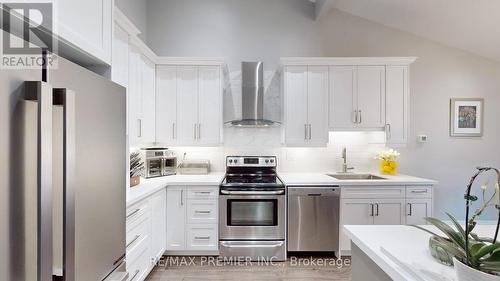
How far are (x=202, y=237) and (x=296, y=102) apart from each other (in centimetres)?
207

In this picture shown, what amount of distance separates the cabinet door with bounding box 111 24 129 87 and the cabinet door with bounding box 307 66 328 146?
215 centimetres

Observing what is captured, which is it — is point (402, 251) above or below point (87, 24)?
below

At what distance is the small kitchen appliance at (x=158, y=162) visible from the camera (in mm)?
2854

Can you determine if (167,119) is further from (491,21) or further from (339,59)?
(491,21)

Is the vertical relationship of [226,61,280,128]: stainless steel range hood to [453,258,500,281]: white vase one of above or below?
above

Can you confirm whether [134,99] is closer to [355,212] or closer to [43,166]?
[43,166]

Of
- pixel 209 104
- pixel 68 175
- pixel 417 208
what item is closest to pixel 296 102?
pixel 209 104

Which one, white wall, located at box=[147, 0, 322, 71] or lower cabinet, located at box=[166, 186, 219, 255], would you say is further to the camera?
white wall, located at box=[147, 0, 322, 71]

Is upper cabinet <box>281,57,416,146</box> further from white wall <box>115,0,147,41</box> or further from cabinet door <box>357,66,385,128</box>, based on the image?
white wall <box>115,0,147,41</box>

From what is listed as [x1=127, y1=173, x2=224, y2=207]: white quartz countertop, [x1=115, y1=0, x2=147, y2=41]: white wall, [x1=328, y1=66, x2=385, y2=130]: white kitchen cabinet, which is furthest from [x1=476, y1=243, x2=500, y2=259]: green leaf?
[x1=115, y1=0, x2=147, y2=41]: white wall

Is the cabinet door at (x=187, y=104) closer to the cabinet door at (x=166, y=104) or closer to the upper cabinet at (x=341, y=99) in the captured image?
the cabinet door at (x=166, y=104)

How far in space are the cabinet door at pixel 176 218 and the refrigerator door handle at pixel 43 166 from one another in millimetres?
2095

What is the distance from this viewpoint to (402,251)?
0.92 meters

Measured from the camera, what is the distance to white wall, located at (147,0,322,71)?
3451 mm
